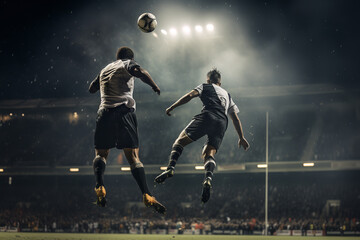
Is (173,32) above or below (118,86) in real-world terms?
above

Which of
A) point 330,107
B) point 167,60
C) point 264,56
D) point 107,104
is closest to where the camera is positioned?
point 107,104

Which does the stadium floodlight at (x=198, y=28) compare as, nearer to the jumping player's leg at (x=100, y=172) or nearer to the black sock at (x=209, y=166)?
the black sock at (x=209, y=166)

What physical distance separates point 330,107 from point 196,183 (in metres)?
14.1

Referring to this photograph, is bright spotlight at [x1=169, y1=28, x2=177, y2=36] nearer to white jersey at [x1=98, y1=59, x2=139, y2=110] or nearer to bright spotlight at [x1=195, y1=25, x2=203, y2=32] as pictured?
bright spotlight at [x1=195, y1=25, x2=203, y2=32]

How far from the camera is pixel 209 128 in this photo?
723cm

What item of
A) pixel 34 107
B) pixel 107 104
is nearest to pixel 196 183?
pixel 34 107

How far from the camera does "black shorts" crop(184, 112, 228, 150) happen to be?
23.7 feet

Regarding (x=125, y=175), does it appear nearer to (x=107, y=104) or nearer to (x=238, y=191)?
(x=238, y=191)

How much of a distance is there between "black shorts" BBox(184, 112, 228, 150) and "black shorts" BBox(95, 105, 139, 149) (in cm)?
141

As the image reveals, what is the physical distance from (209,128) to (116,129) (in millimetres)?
1843

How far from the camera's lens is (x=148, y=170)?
36094 mm

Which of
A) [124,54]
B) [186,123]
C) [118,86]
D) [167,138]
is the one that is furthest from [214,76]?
[186,123]

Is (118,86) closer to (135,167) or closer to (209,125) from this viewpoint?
(135,167)

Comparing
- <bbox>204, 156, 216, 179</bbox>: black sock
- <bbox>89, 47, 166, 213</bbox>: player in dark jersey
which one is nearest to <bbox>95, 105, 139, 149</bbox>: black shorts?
<bbox>89, 47, 166, 213</bbox>: player in dark jersey
